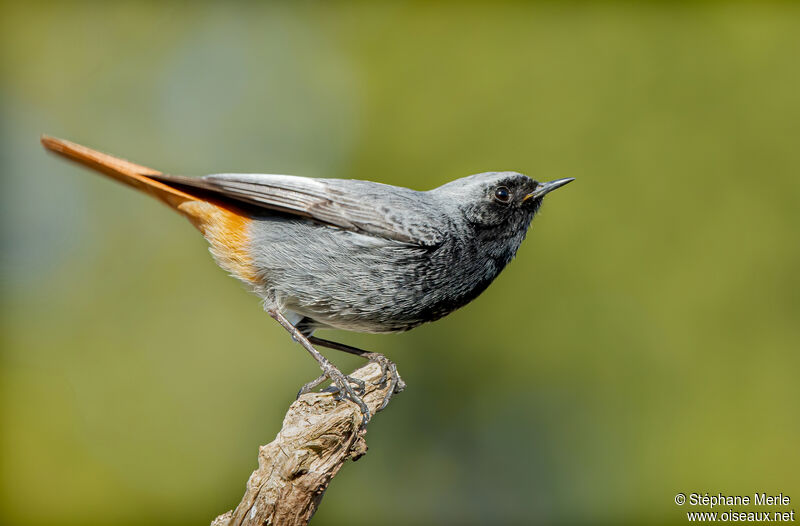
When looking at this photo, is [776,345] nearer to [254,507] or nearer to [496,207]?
[496,207]

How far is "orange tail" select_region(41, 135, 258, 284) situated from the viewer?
390 centimetres

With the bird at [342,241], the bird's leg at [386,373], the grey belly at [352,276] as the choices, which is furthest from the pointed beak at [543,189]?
the bird's leg at [386,373]

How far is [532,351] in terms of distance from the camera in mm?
7445

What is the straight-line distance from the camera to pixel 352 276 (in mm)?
3742

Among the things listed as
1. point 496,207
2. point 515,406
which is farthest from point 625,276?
point 496,207

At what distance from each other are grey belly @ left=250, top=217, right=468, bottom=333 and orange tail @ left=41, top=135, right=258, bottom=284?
3.9 inches

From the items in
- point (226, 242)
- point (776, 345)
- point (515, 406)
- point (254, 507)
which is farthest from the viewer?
point (515, 406)

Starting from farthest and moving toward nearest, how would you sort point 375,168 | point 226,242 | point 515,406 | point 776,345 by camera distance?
1. point 375,168
2. point 515,406
3. point 776,345
4. point 226,242

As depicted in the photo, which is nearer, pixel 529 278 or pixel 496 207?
pixel 496 207

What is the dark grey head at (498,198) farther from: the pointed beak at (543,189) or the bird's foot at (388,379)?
the bird's foot at (388,379)

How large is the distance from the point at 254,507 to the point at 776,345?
6269 millimetres

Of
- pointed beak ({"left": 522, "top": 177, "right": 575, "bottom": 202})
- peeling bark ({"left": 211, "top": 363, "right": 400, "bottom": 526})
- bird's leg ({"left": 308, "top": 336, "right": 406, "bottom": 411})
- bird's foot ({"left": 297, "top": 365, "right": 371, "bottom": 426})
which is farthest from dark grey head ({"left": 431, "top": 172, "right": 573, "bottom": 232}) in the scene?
peeling bark ({"left": 211, "top": 363, "right": 400, "bottom": 526})

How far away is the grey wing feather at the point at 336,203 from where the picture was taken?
3.78 metres

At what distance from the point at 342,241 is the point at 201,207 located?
3.04 ft
